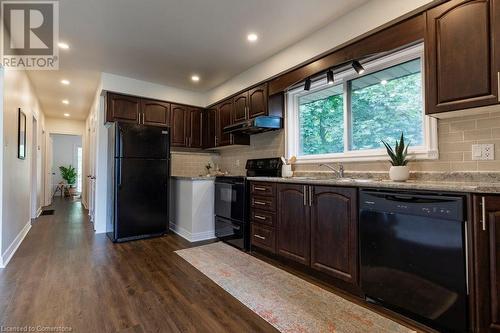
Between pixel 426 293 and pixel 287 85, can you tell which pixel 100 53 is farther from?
pixel 426 293

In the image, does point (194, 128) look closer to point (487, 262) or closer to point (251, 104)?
point (251, 104)

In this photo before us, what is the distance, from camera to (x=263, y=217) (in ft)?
9.80

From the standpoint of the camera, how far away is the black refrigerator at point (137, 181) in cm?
368

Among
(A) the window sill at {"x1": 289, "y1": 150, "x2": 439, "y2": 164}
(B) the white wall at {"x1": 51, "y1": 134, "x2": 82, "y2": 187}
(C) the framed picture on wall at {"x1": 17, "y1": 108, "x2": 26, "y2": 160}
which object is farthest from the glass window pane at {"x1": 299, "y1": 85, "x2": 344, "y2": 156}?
(B) the white wall at {"x1": 51, "y1": 134, "x2": 82, "y2": 187}

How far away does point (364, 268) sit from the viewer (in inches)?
78.3

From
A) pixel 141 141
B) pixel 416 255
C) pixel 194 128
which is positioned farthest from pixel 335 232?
pixel 194 128

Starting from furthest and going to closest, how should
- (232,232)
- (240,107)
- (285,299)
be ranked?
(240,107) → (232,232) → (285,299)

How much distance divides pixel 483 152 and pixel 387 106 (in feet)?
3.07

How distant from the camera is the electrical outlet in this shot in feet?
5.98

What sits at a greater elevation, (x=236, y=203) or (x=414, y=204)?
(x=414, y=204)

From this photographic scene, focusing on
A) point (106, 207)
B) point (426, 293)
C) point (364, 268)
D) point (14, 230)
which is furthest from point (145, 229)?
point (426, 293)

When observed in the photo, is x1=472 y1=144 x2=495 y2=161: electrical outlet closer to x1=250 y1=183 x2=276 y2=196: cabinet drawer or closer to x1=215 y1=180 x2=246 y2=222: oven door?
x1=250 y1=183 x2=276 y2=196: cabinet drawer

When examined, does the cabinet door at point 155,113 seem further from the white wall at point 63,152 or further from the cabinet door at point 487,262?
the white wall at point 63,152

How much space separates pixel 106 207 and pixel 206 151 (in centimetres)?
204
